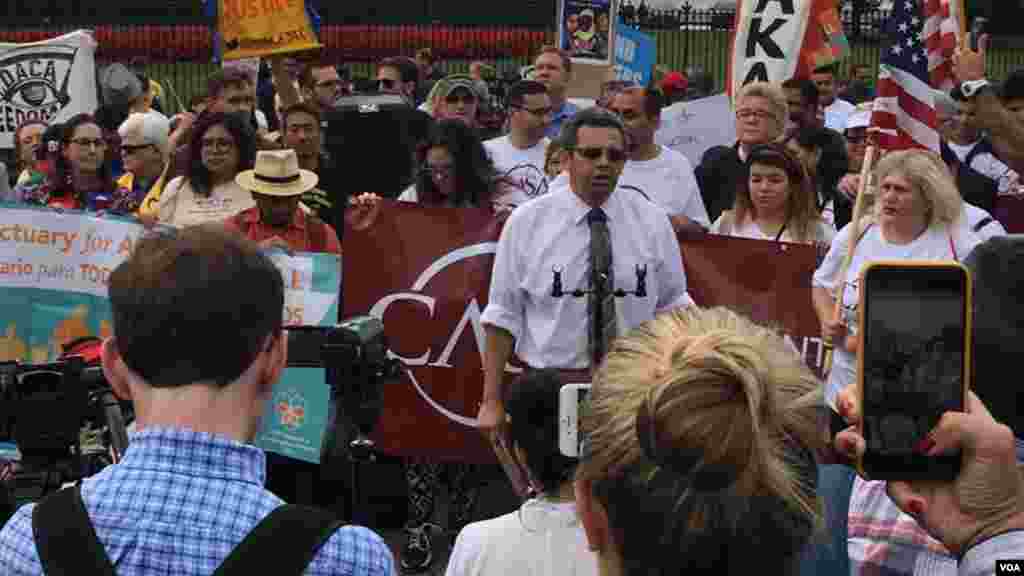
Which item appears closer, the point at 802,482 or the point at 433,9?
the point at 802,482

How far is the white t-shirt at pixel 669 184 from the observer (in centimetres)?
820

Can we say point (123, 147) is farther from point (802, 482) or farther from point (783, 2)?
point (802, 482)

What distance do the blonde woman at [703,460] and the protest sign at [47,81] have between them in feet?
39.1

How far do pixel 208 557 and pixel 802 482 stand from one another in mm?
833

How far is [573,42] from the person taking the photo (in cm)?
1302

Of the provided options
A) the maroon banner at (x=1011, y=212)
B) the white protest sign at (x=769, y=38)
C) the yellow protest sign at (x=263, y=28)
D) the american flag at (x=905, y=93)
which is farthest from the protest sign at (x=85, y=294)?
the white protest sign at (x=769, y=38)

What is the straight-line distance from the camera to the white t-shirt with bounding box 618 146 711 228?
820cm

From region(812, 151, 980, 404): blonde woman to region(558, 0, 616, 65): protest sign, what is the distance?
6.30 metres

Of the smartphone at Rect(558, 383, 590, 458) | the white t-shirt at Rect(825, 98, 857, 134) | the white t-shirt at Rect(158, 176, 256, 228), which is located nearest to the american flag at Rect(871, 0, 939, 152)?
the white t-shirt at Rect(158, 176, 256, 228)

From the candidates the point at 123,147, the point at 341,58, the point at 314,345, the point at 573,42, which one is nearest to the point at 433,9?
the point at 341,58

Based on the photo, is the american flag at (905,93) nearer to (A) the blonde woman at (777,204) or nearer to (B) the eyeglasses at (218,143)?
(A) the blonde woman at (777,204)

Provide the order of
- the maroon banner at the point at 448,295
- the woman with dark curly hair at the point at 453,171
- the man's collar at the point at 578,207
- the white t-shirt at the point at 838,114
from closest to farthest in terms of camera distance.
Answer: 1. the man's collar at the point at 578,207
2. the maroon banner at the point at 448,295
3. the woman with dark curly hair at the point at 453,171
4. the white t-shirt at the point at 838,114

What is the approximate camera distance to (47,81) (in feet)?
44.6

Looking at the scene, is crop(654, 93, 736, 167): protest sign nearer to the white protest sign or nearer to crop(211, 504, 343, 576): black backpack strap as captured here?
the white protest sign
